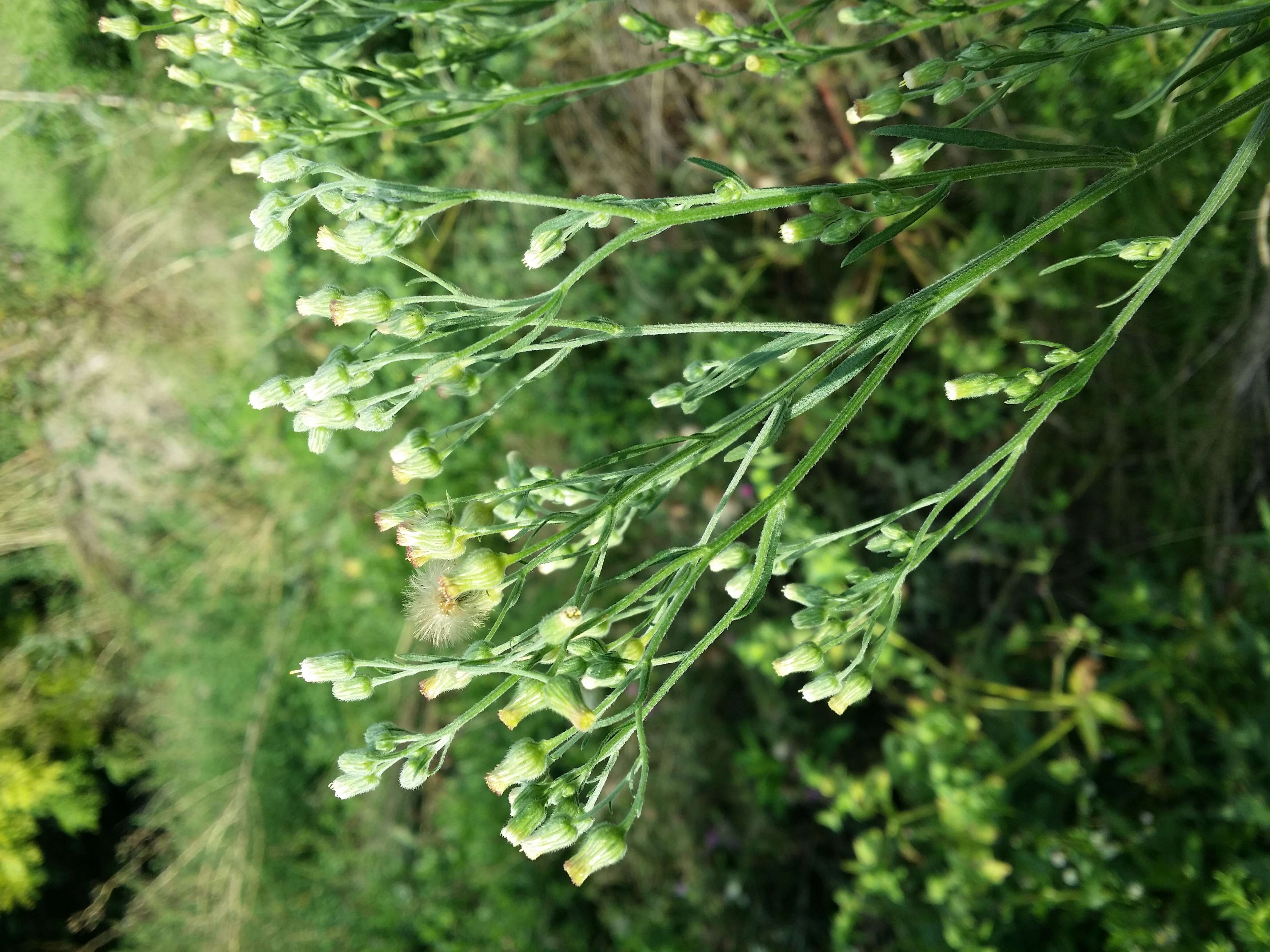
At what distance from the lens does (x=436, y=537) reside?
33.5 inches

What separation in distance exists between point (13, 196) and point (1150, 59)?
4507 millimetres

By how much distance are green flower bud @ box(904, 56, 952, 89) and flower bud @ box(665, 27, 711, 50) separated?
0.26 metres

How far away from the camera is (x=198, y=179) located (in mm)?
3557

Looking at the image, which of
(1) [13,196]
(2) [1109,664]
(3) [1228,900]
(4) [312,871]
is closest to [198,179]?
(1) [13,196]

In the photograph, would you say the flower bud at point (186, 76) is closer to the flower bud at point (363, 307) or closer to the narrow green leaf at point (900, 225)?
the flower bud at point (363, 307)

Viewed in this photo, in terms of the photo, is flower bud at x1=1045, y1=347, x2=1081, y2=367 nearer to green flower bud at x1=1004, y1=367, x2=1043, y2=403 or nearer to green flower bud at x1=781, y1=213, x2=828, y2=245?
green flower bud at x1=1004, y1=367, x2=1043, y2=403

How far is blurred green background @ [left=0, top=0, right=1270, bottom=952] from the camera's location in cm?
199

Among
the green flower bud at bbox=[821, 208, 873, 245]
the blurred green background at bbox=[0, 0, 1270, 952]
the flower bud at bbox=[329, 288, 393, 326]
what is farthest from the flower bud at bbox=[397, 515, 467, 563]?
the blurred green background at bbox=[0, 0, 1270, 952]

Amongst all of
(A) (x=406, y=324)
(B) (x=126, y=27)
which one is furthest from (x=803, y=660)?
(B) (x=126, y=27)

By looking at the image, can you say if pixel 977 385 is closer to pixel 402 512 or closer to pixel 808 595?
pixel 808 595

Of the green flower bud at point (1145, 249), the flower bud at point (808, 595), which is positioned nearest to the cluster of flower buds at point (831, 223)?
the green flower bud at point (1145, 249)

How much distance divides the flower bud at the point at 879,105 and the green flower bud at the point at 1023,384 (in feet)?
1.09

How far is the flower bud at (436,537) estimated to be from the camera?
2.79 ft

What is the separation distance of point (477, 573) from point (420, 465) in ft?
0.61
